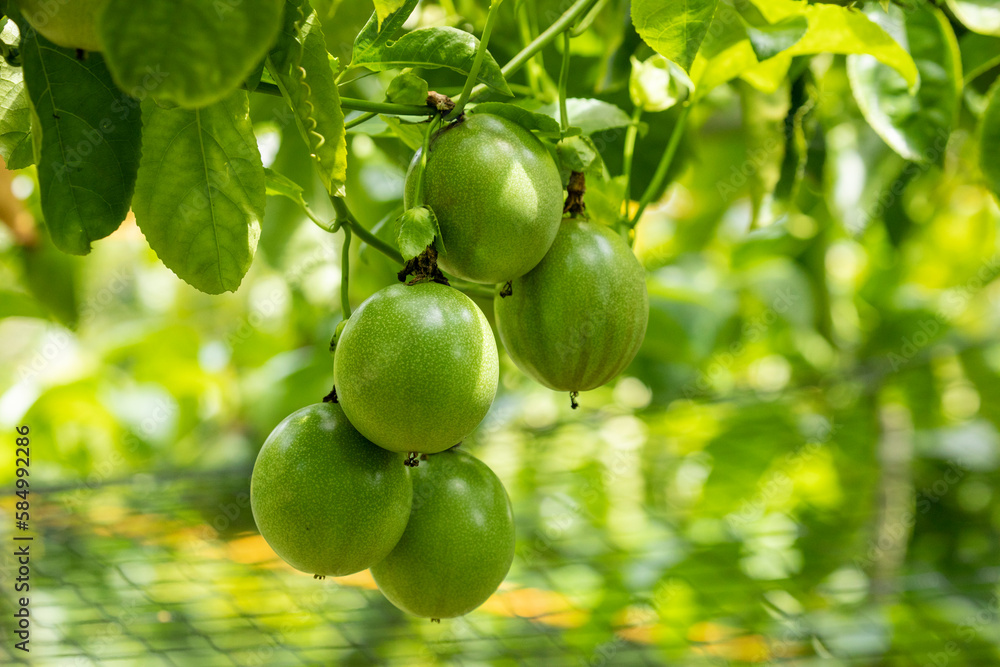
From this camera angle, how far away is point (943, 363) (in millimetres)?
1505

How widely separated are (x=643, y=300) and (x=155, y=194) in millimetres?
291

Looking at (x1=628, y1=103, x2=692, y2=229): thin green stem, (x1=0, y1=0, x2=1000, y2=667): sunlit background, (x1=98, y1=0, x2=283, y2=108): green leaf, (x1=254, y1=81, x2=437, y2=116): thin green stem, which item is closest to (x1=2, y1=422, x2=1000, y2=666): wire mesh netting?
(x1=0, y1=0, x2=1000, y2=667): sunlit background

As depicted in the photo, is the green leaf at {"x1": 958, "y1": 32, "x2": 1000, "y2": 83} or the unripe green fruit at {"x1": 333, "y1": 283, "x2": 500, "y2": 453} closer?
the unripe green fruit at {"x1": 333, "y1": 283, "x2": 500, "y2": 453}

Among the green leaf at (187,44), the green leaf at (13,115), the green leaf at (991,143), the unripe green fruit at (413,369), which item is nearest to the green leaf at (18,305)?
the green leaf at (13,115)

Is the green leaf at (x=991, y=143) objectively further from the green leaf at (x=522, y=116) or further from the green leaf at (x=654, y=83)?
the green leaf at (x=522, y=116)

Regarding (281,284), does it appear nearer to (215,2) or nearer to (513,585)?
(513,585)

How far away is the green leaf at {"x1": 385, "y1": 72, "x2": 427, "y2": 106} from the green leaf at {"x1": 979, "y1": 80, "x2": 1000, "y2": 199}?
0.47m

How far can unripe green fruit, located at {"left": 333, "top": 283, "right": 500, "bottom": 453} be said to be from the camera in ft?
1.42

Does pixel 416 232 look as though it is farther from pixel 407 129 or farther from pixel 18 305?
pixel 18 305

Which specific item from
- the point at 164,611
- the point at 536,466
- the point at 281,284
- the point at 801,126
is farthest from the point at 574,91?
the point at 164,611

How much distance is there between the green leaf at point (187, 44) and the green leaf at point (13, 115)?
0.71 ft

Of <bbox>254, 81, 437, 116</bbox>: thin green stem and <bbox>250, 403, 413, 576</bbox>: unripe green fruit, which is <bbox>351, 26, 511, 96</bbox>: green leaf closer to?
<bbox>254, 81, 437, 116</bbox>: thin green stem

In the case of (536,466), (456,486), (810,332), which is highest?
(456,486)

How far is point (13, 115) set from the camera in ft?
1.55
